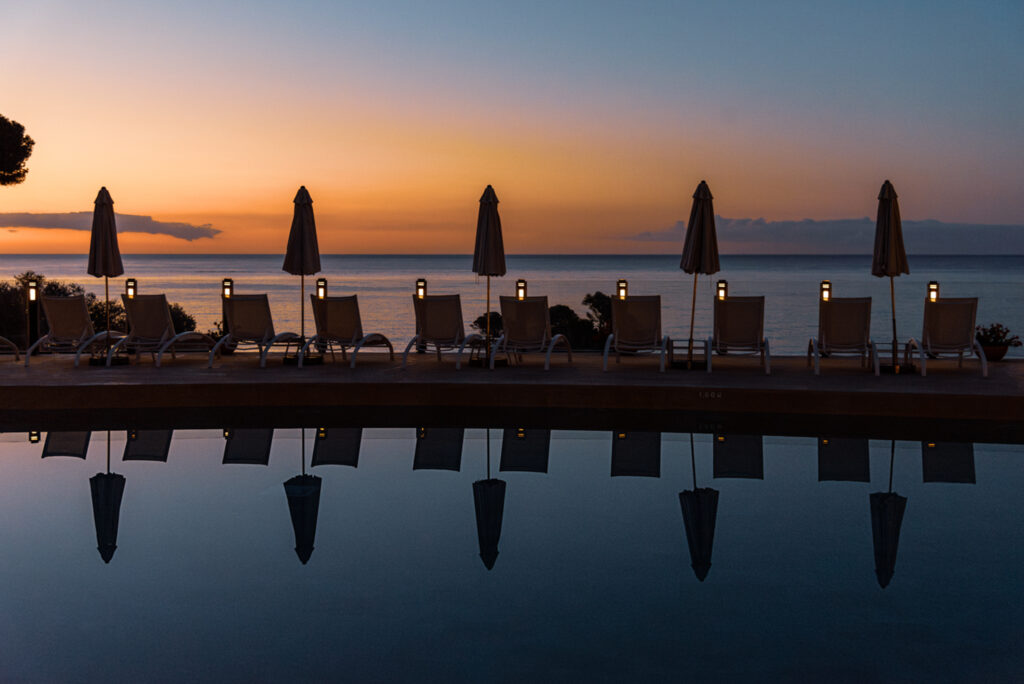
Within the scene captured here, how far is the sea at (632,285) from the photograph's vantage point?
2870 cm

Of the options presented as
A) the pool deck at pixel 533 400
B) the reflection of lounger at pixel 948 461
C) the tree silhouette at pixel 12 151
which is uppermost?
the tree silhouette at pixel 12 151

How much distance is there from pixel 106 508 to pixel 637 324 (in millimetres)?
5311

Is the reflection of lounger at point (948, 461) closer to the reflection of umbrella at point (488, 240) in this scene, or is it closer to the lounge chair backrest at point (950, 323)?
the lounge chair backrest at point (950, 323)

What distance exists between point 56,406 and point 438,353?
3699 mm

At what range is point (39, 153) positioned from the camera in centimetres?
2012

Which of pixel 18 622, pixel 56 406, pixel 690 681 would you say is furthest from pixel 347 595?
pixel 56 406

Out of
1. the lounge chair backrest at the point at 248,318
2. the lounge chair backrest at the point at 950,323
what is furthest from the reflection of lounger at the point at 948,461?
the lounge chair backrest at the point at 248,318

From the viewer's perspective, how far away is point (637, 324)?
9.05 meters

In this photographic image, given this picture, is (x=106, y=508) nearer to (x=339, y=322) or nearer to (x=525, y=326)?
(x=339, y=322)

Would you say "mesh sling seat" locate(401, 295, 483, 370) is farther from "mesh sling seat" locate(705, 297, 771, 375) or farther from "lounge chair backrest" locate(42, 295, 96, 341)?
"lounge chair backrest" locate(42, 295, 96, 341)

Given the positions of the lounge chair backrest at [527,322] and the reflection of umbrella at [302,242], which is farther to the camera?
the reflection of umbrella at [302,242]

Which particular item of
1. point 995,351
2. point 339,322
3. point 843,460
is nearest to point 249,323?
point 339,322

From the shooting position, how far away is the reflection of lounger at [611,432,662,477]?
6.21 m

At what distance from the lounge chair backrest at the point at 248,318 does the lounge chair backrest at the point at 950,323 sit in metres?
6.57
